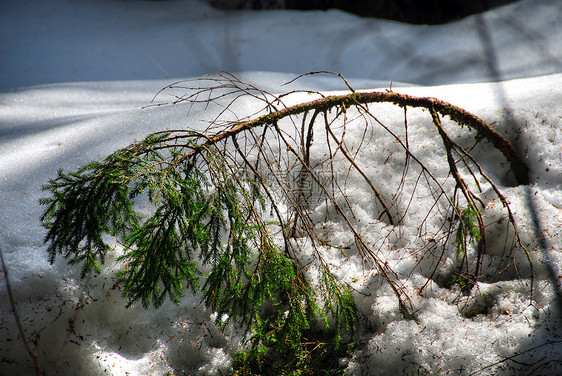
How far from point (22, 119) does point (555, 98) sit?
4.31 metres

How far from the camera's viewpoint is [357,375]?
1.92 meters

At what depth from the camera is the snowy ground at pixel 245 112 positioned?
1961mm

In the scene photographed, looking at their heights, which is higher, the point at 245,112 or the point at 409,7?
the point at 409,7

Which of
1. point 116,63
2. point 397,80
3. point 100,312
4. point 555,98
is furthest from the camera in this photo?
point 116,63

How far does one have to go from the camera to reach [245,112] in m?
3.22

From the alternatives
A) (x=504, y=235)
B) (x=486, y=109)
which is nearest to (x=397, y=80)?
(x=486, y=109)

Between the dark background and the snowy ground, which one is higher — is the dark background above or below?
above

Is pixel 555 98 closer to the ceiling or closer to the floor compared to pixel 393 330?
closer to the ceiling

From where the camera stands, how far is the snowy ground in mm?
1961

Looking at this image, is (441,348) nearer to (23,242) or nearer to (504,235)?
(504,235)

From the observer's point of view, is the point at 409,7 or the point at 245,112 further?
the point at 409,7

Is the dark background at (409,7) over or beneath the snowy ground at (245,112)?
over

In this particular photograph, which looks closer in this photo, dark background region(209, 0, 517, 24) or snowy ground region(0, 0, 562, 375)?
snowy ground region(0, 0, 562, 375)

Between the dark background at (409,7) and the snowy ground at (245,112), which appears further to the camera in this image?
the dark background at (409,7)
